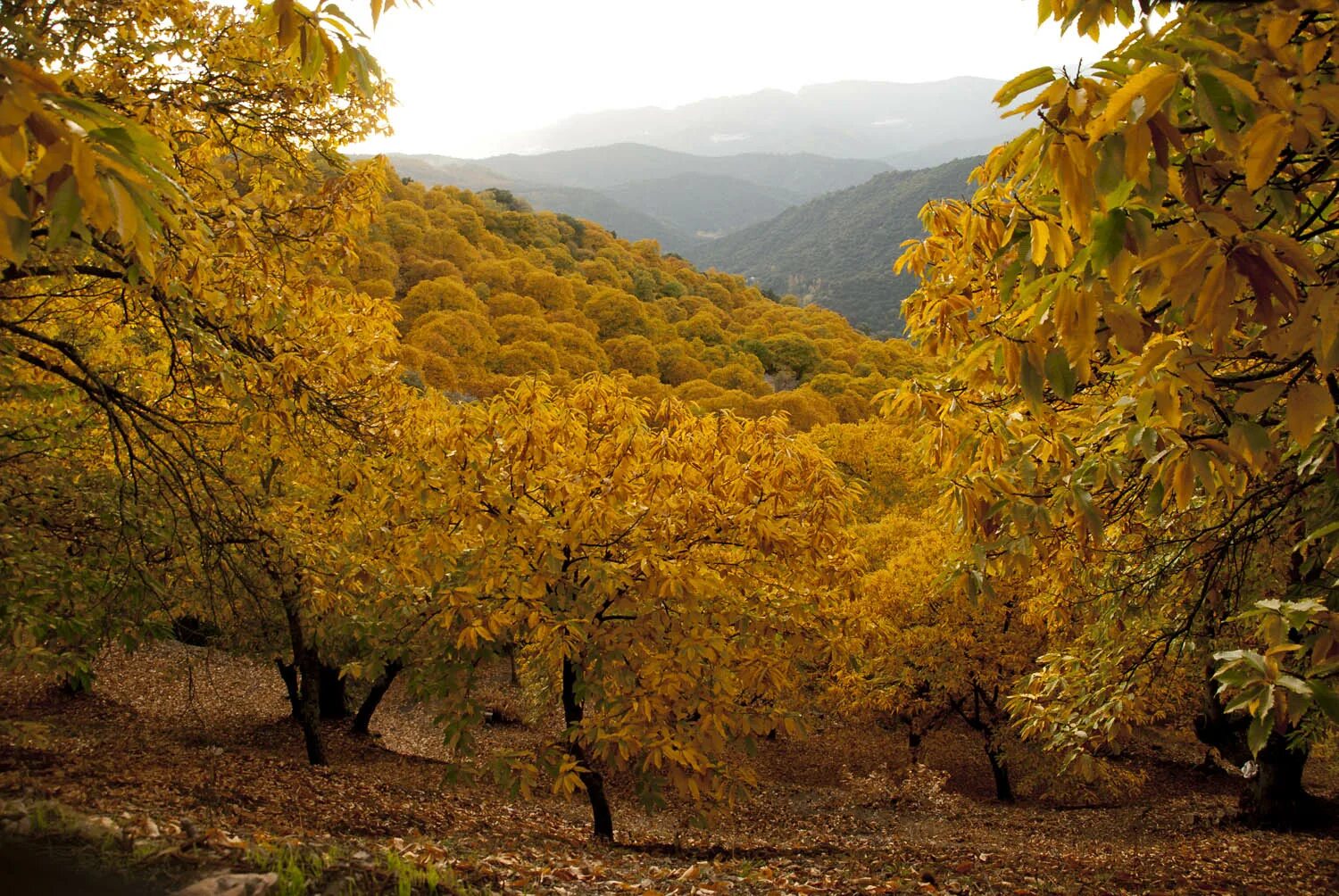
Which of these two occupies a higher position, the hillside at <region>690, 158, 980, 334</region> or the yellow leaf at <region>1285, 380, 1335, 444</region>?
the hillside at <region>690, 158, 980, 334</region>

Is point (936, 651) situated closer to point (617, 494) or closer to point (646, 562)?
point (617, 494)

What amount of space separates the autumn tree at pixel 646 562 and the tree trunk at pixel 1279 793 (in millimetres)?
9124

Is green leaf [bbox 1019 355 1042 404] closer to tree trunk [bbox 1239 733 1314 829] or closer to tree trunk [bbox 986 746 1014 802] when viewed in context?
tree trunk [bbox 1239 733 1314 829]

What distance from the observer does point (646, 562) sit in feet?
23.3

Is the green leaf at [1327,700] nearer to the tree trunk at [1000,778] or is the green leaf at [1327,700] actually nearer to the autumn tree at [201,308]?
the autumn tree at [201,308]

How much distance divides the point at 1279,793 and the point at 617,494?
40.2ft

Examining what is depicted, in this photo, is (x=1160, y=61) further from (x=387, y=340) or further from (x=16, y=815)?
(x=387, y=340)

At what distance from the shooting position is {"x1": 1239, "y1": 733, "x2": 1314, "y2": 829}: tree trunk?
12.2 m

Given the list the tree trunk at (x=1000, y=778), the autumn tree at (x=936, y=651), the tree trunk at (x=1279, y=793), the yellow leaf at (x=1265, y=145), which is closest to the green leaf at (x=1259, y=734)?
the yellow leaf at (x=1265, y=145)

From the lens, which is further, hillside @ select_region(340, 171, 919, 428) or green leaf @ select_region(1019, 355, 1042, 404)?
hillside @ select_region(340, 171, 919, 428)

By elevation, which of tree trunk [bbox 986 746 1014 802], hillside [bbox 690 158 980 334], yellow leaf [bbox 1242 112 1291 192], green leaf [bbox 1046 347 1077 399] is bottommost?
tree trunk [bbox 986 746 1014 802]

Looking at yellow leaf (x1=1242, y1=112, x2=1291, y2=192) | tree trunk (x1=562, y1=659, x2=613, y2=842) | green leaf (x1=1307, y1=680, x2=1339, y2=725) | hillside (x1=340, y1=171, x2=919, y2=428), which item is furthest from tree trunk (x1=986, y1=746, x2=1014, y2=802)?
hillside (x1=340, y1=171, x2=919, y2=428)

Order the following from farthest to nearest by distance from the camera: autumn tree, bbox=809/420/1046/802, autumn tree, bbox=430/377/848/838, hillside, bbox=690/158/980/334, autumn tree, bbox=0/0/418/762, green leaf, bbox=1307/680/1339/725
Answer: hillside, bbox=690/158/980/334
autumn tree, bbox=809/420/1046/802
autumn tree, bbox=430/377/848/838
autumn tree, bbox=0/0/418/762
green leaf, bbox=1307/680/1339/725

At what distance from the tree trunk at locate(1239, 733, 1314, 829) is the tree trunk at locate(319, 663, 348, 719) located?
19.5 m
